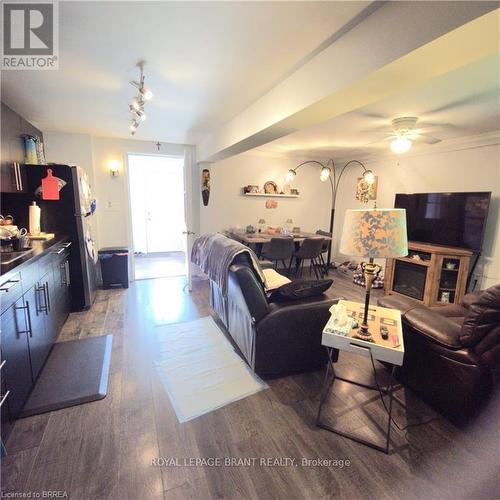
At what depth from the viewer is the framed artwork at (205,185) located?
4.38m

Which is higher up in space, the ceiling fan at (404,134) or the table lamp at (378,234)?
the ceiling fan at (404,134)

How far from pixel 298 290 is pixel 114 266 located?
3.13 metres

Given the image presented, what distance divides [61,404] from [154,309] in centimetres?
159

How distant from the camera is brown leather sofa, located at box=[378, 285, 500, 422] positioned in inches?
57.9

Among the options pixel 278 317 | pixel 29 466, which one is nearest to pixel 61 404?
pixel 29 466

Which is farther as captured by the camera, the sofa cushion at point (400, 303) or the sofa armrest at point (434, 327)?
the sofa cushion at point (400, 303)

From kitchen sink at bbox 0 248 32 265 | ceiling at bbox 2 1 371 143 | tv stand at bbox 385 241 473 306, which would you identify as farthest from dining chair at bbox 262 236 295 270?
kitchen sink at bbox 0 248 32 265

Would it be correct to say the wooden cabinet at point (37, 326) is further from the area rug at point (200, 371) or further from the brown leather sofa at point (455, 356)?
the brown leather sofa at point (455, 356)

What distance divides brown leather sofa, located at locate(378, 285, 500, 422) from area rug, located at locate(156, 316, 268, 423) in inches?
44.0

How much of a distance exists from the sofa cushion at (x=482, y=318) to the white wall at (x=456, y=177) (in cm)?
252

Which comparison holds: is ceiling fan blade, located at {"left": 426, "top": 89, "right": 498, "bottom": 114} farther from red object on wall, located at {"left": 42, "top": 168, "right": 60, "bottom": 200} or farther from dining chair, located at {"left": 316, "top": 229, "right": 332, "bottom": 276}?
red object on wall, located at {"left": 42, "top": 168, "right": 60, "bottom": 200}

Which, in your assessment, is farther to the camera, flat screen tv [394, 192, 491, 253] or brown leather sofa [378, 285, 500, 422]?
flat screen tv [394, 192, 491, 253]

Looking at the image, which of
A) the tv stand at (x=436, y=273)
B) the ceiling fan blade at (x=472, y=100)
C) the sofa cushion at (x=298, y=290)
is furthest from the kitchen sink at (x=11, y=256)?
the tv stand at (x=436, y=273)

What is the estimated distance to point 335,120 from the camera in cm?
291
